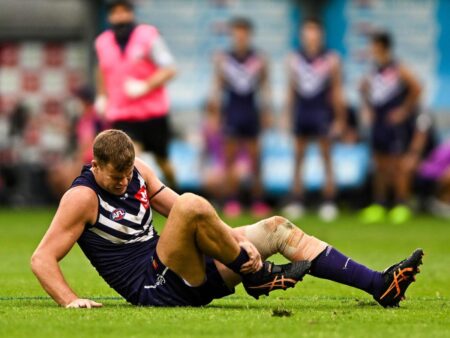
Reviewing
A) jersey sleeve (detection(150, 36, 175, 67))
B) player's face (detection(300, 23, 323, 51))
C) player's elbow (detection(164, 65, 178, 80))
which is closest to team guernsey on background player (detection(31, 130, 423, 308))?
player's elbow (detection(164, 65, 178, 80))

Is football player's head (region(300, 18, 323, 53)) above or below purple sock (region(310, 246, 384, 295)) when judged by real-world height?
above

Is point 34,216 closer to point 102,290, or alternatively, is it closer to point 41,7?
point 41,7

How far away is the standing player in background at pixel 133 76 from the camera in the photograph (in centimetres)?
1359

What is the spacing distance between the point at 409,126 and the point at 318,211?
1.87m

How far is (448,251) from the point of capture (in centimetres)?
1229

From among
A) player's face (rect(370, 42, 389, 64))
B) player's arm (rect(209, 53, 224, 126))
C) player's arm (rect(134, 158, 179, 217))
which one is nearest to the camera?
player's arm (rect(134, 158, 179, 217))

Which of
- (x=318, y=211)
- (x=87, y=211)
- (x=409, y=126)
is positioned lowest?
(x=318, y=211)

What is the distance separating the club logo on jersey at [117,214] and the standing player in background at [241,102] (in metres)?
10.3

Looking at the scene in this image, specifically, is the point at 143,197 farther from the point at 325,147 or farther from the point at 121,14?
the point at 325,147

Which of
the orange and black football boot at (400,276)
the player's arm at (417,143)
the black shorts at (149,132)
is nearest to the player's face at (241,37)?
the player's arm at (417,143)

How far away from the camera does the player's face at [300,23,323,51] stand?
17.3 meters

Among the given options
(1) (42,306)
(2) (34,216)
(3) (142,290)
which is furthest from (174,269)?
(2) (34,216)

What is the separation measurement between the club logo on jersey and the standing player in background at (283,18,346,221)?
404 inches

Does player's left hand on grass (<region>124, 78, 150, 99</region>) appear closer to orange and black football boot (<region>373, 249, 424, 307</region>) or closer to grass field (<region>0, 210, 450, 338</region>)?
grass field (<region>0, 210, 450, 338</region>)
